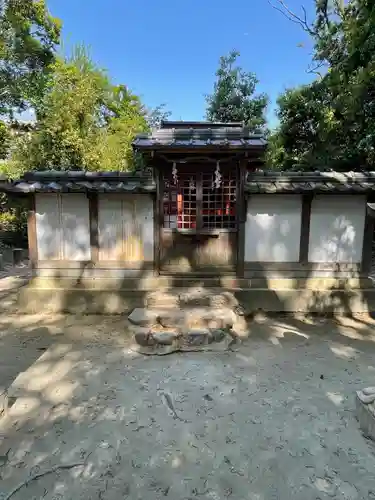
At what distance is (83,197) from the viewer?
6.85m

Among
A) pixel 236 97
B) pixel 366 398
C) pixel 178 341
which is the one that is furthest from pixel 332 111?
pixel 366 398

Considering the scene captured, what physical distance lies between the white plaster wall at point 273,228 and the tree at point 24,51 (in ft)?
35.1

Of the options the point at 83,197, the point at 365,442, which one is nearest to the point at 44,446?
the point at 365,442

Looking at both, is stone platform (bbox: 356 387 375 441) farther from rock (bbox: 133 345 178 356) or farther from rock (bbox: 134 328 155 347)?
rock (bbox: 134 328 155 347)

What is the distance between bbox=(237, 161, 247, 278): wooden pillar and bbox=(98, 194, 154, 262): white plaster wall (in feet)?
6.06

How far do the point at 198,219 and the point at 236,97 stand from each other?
43.0ft

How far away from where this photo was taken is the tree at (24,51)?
12.0 m

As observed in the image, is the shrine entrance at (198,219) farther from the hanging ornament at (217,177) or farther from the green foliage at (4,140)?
the green foliage at (4,140)

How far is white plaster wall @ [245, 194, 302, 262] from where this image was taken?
268 inches

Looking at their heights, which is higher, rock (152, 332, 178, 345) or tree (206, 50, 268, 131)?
tree (206, 50, 268, 131)

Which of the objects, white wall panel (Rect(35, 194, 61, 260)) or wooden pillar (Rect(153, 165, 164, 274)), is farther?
white wall panel (Rect(35, 194, 61, 260))

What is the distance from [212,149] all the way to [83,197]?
291 centimetres

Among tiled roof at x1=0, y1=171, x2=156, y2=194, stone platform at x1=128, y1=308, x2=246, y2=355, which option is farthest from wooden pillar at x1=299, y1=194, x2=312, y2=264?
tiled roof at x1=0, y1=171, x2=156, y2=194

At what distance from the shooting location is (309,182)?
21.7 feet
